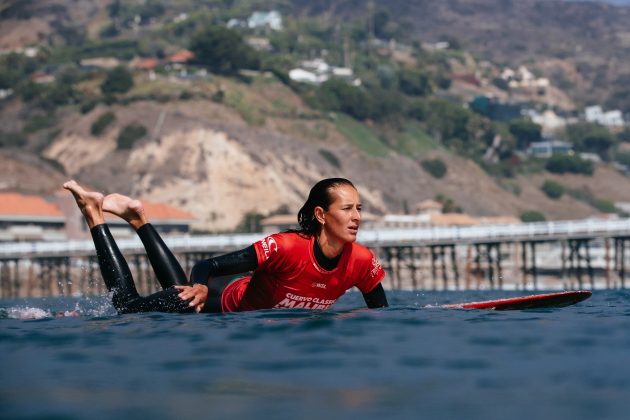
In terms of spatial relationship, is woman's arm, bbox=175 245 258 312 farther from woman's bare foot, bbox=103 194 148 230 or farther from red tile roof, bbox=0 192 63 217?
red tile roof, bbox=0 192 63 217

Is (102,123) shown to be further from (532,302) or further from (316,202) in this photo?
(316,202)

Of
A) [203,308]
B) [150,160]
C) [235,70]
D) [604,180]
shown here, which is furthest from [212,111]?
[203,308]

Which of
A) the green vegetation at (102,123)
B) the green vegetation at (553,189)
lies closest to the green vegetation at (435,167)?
the green vegetation at (553,189)

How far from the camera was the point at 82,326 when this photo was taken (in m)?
12.0

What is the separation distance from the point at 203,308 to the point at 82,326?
1650 mm

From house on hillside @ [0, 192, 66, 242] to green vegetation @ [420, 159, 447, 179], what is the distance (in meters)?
61.0

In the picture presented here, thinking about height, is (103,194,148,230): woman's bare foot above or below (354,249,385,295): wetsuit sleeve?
above

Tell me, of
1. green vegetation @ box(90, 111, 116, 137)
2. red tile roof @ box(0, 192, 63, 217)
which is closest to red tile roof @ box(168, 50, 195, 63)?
green vegetation @ box(90, 111, 116, 137)

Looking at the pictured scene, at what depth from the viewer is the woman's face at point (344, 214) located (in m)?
11.8

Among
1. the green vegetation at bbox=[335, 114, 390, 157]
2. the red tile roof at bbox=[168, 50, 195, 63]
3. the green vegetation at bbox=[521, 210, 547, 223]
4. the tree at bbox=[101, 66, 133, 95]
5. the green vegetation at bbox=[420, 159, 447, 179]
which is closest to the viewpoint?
the green vegetation at bbox=[521, 210, 547, 223]

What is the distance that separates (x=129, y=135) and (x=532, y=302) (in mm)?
131724

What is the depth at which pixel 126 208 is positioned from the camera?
13.6 meters

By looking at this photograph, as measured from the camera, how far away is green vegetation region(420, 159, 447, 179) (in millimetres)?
160250

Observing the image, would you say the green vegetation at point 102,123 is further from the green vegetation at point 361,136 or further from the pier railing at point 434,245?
the pier railing at point 434,245
